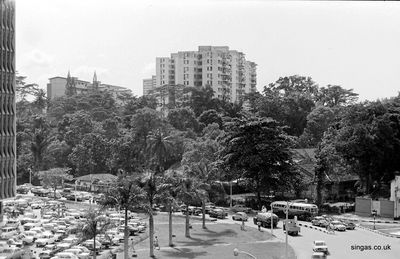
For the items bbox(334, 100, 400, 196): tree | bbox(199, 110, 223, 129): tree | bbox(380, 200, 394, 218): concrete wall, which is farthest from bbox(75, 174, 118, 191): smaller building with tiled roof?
bbox(380, 200, 394, 218): concrete wall

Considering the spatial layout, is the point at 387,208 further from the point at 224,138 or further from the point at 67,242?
the point at 67,242

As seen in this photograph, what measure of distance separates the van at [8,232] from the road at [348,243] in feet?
63.5

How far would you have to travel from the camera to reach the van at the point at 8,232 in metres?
41.3

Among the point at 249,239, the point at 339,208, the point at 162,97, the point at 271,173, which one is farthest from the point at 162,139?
the point at 162,97

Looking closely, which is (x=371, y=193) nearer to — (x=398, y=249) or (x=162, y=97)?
(x=398, y=249)

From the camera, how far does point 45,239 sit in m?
39.2

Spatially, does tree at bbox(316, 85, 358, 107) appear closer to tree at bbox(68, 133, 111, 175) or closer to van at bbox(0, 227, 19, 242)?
tree at bbox(68, 133, 111, 175)

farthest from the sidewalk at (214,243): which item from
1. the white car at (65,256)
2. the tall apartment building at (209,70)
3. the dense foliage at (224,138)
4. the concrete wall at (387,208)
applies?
the tall apartment building at (209,70)

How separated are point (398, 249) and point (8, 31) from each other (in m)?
29.7

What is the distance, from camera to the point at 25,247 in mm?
38062

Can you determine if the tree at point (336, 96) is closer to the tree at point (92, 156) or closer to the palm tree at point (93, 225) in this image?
the tree at point (92, 156)

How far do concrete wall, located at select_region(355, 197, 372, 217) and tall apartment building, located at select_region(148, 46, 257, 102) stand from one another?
189 feet

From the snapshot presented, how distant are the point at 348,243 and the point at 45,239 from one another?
2117cm

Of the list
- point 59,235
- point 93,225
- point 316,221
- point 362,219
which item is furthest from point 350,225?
point 59,235
